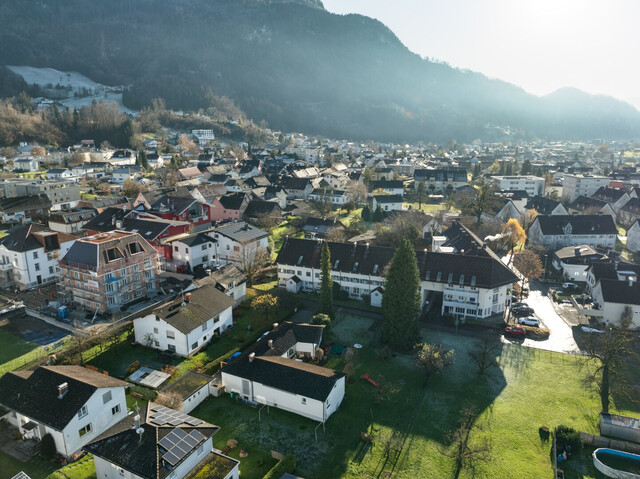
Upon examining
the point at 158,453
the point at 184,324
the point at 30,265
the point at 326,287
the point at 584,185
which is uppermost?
the point at 584,185

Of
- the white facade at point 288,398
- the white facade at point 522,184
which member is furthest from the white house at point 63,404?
the white facade at point 522,184

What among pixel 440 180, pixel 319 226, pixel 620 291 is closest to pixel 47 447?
pixel 620 291

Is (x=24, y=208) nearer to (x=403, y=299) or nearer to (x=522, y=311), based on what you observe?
(x=403, y=299)

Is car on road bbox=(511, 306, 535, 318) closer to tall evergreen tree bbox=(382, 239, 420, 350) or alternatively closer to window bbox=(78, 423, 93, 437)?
tall evergreen tree bbox=(382, 239, 420, 350)

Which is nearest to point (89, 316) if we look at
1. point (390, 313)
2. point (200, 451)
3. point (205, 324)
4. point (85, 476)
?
point (205, 324)

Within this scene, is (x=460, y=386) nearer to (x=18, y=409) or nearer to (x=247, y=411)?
(x=247, y=411)
